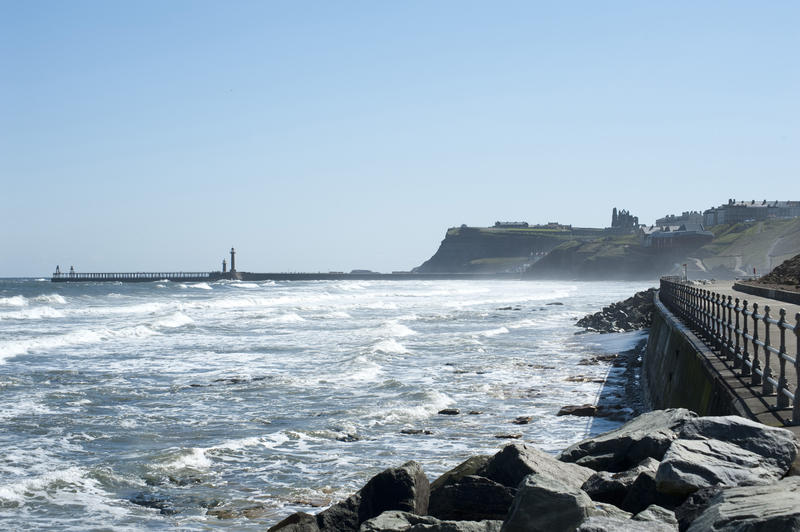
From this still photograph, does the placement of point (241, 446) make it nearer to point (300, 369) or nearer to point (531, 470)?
point (531, 470)

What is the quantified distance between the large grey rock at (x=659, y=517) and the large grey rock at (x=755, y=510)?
0.26 m

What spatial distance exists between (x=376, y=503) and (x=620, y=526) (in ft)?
11.4

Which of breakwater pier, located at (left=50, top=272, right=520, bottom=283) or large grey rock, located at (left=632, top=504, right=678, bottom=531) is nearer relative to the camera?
large grey rock, located at (left=632, top=504, right=678, bottom=531)

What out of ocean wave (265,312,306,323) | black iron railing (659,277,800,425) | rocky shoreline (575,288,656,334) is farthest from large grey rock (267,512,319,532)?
ocean wave (265,312,306,323)

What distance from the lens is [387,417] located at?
52.3 ft

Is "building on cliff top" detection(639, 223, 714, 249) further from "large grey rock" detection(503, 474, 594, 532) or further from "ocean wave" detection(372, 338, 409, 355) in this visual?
"large grey rock" detection(503, 474, 594, 532)

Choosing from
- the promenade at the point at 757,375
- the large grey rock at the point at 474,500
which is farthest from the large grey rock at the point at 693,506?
the large grey rock at the point at 474,500

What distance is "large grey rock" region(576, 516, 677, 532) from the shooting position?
4.67 m

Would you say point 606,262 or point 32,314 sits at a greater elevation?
point 606,262

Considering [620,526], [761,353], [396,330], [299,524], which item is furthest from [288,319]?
[620,526]

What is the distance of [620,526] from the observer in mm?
4719

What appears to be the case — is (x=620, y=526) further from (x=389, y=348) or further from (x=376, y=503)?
(x=389, y=348)

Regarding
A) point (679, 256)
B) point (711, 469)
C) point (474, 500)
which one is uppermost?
point (679, 256)

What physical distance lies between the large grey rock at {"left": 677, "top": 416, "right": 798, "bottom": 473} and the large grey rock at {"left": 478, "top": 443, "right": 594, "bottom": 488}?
3.35 feet
